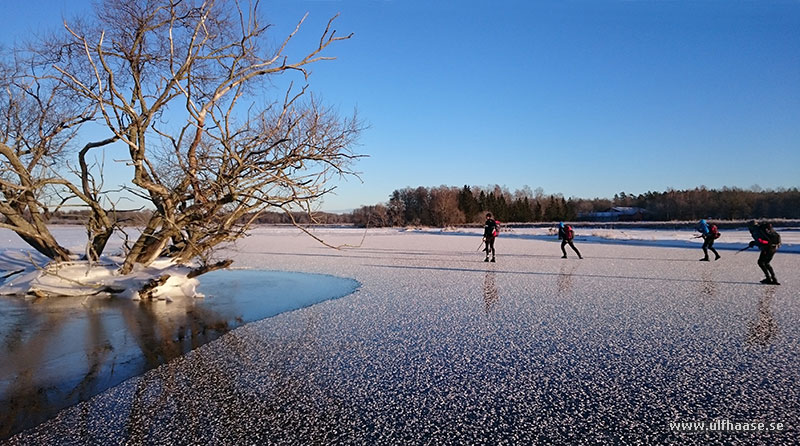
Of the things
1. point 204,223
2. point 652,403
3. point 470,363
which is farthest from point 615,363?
point 204,223

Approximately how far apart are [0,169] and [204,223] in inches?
178

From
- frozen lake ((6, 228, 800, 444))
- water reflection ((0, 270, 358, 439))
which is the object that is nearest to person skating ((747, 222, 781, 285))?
frozen lake ((6, 228, 800, 444))

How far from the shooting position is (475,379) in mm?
4621

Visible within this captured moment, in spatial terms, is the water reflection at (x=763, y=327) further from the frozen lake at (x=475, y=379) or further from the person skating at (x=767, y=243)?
the person skating at (x=767, y=243)

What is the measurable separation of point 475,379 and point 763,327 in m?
5.22

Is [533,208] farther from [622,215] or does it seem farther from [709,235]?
[709,235]

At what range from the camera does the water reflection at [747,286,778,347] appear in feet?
19.6

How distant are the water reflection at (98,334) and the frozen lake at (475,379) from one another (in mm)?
380

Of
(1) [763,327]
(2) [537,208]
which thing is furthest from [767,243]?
(2) [537,208]

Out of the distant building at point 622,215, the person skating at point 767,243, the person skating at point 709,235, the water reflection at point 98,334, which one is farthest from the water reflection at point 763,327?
the distant building at point 622,215

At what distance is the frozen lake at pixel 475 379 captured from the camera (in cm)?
347

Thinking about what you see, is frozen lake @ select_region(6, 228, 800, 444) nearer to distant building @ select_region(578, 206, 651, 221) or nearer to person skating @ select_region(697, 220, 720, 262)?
person skating @ select_region(697, 220, 720, 262)

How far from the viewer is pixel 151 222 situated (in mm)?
10391

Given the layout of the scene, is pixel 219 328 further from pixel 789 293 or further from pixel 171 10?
pixel 789 293
